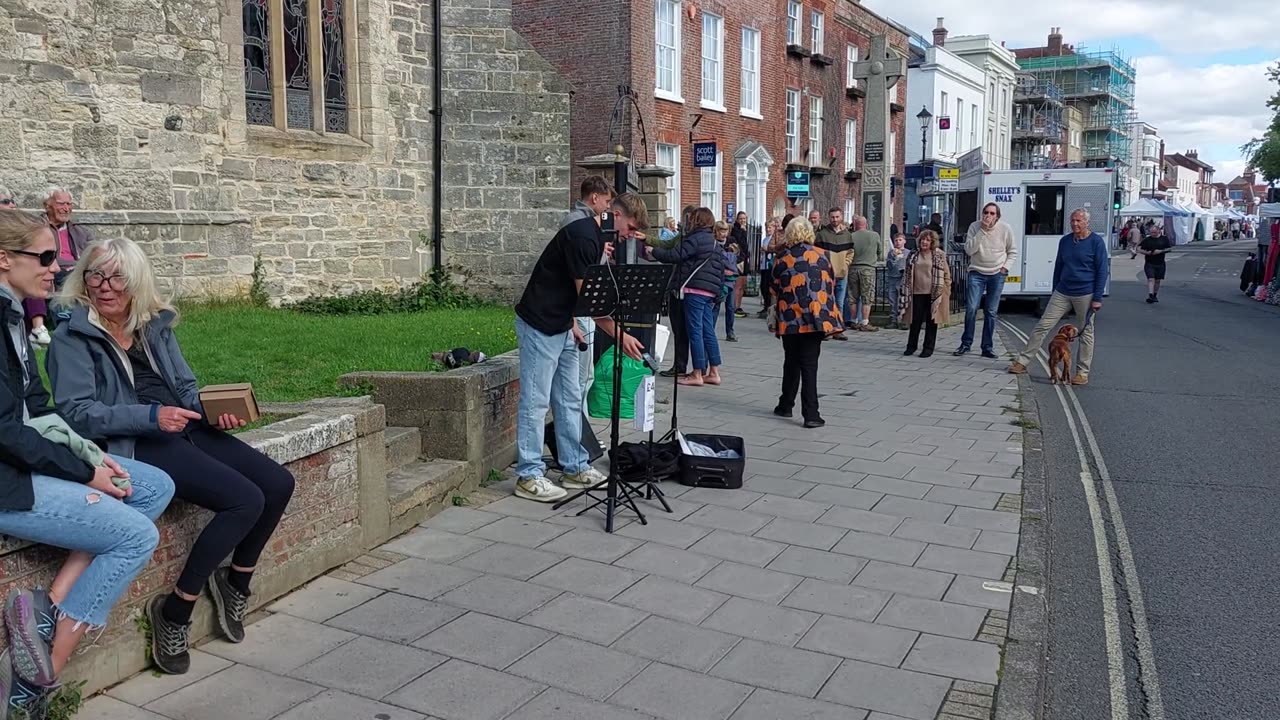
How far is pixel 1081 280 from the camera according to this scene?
39.3 feet

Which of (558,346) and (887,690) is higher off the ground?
(558,346)

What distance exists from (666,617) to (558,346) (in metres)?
2.21

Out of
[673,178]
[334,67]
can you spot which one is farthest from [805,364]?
[673,178]

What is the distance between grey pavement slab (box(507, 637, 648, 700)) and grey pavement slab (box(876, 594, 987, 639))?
1318mm

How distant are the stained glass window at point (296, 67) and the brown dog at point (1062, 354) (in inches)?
372

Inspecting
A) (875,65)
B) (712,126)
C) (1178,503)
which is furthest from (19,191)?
(712,126)

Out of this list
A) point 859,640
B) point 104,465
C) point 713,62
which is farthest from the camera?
point 713,62

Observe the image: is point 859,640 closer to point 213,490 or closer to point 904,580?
point 904,580

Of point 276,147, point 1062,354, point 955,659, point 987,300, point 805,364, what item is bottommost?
point 955,659

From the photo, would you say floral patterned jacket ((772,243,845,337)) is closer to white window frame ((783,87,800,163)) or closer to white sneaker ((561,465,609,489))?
white sneaker ((561,465,609,489))

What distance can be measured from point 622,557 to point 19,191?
7.94 metres

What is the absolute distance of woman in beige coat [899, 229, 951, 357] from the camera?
13.8 m

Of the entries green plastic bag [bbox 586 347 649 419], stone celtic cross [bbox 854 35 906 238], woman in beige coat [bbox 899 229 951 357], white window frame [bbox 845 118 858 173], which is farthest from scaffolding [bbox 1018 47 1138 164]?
green plastic bag [bbox 586 347 649 419]

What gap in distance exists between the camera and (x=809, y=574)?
5.42 m
